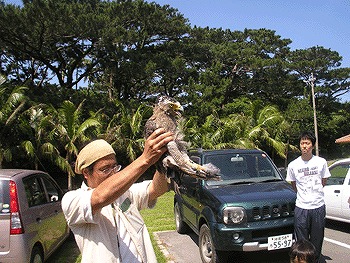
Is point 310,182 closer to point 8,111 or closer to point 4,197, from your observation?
point 4,197

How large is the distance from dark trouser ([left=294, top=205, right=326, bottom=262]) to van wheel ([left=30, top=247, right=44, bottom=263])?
356 cm

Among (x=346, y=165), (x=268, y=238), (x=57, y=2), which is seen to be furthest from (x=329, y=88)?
(x=268, y=238)

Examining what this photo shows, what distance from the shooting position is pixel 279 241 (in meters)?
4.90

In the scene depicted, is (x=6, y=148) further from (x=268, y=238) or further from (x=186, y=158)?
(x=186, y=158)

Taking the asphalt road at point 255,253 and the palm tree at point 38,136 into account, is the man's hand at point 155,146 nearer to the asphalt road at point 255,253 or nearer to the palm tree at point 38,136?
the asphalt road at point 255,253

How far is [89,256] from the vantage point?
1.99 meters

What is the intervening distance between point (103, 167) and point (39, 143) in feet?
52.7

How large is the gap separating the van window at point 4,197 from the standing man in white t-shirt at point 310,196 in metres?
3.79

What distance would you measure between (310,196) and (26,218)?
148 inches

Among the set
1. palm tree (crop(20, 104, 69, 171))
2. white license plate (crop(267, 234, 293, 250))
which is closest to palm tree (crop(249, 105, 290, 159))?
palm tree (crop(20, 104, 69, 171))

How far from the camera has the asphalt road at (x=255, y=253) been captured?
571 centimetres

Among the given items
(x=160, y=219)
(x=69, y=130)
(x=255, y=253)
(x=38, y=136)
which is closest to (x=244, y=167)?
(x=255, y=253)

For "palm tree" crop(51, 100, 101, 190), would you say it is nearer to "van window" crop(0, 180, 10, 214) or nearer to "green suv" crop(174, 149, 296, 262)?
"green suv" crop(174, 149, 296, 262)

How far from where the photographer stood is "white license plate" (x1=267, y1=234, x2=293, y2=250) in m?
4.85
